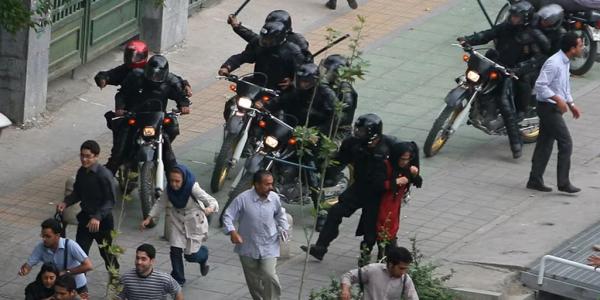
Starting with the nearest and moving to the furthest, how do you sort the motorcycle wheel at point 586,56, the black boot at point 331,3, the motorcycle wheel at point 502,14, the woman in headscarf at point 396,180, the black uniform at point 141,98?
the woman in headscarf at point 396,180 < the black uniform at point 141,98 < the motorcycle wheel at point 586,56 < the motorcycle wheel at point 502,14 < the black boot at point 331,3

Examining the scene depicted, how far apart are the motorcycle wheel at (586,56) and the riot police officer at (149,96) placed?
257 inches

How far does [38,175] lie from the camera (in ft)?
59.1

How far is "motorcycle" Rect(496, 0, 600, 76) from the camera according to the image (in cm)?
2153

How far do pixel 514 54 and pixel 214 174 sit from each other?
3.92 m

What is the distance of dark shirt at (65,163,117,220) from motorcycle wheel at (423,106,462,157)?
194 inches

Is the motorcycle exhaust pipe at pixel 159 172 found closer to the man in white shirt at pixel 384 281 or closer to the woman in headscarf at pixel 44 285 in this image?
the woman in headscarf at pixel 44 285

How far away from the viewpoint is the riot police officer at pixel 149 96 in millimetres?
17000

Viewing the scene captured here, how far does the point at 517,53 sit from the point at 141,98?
452cm

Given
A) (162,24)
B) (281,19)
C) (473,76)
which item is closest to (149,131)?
(281,19)

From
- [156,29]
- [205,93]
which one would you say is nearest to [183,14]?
[156,29]

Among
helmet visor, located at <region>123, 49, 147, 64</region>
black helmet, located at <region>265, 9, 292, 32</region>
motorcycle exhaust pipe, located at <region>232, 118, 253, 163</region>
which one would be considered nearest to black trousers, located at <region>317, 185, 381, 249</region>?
motorcycle exhaust pipe, located at <region>232, 118, 253, 163</region>

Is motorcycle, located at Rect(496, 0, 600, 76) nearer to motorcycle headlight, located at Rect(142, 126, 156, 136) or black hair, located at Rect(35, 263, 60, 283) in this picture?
motorcycle headlight, located at Rect(142, 126, 156, 136)

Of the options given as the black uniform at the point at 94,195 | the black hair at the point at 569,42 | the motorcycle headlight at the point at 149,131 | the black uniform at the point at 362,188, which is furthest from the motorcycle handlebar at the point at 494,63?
the black uniform at the point at 94,195

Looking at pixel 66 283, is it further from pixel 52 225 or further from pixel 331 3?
pixel 331 3
